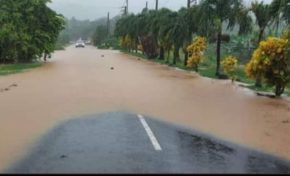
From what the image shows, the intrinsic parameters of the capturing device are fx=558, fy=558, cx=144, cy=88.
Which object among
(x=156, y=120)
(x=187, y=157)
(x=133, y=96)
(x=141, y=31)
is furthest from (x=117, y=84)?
(x=141, y=31)

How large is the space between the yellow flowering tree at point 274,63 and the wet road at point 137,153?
28.0 ft

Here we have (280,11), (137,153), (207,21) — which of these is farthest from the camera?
(207,21)

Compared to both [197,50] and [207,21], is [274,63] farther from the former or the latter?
[197,50]

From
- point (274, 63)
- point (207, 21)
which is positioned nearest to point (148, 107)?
point (274, 63)

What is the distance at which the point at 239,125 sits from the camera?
13.2 meters

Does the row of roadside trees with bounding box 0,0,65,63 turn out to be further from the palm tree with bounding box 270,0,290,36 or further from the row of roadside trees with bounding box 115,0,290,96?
the palm tree with bounding box 270,0,290,36

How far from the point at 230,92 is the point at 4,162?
46.2ft

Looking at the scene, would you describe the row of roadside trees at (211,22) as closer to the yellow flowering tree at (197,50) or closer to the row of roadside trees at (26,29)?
the yellow flowering tree at (197,50)

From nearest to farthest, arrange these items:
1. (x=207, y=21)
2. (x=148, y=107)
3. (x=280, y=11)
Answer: (x=148, y=107) → (x=280, y=11) → (x=207, y=21)

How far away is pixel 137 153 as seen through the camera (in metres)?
9.30

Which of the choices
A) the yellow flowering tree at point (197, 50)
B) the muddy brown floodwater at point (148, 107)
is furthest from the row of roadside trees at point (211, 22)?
the muddy brown floodwater at point (148, 107)

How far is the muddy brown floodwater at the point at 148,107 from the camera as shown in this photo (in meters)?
11.3

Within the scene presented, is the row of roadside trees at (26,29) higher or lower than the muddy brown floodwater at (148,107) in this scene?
higher

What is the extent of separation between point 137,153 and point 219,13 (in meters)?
22.6
